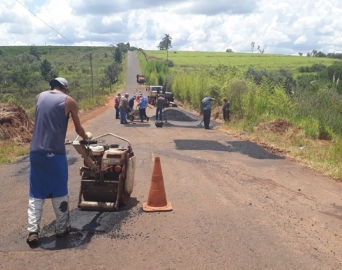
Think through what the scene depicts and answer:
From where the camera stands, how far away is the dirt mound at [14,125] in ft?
50.7

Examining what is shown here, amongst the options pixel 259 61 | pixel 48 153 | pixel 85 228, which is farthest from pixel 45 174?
pixel 259 61

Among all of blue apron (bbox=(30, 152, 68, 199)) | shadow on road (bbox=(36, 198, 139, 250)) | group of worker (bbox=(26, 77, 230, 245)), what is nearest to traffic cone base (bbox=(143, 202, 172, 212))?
shadow on road (bbox=(36, 198, 139, 250))

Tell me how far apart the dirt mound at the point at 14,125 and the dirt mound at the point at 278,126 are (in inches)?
360

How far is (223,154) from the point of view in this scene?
43.5 ft

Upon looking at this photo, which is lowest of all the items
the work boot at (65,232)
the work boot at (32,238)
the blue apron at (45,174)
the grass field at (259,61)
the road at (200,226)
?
the grass field at (259,61)

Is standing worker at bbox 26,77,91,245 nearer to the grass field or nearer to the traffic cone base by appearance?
the traffic cone base

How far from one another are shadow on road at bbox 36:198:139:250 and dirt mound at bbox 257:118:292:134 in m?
11.4

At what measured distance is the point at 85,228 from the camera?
6090 millimetres

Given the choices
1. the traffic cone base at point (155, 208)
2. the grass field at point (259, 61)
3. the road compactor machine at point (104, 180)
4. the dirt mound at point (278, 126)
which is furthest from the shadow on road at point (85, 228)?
the grass field at point (259, 61)

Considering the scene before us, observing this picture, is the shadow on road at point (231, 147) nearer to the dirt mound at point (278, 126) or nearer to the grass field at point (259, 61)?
the dirt mound at point (278, 126)

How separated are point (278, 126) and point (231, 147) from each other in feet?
12.1

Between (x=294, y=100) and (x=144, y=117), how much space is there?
324 inches

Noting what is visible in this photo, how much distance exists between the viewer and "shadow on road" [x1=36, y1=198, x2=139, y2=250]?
5.55 metres

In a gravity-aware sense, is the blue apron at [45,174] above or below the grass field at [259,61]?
above
